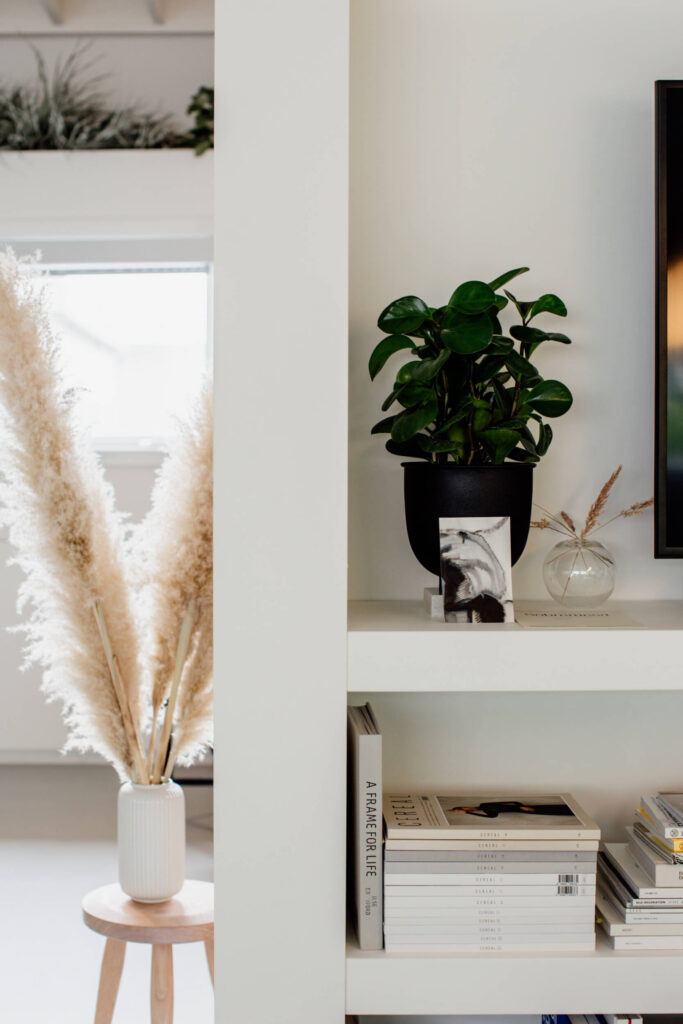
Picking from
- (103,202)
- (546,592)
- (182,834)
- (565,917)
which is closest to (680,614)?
(546,592)

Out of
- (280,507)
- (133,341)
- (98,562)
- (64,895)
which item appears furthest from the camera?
(133,341)

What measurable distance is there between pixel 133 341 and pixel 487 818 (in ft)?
9.05

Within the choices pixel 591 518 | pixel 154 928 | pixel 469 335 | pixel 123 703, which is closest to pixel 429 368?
pixel 469 335

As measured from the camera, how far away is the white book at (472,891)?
1.13 m

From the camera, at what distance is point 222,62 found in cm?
106

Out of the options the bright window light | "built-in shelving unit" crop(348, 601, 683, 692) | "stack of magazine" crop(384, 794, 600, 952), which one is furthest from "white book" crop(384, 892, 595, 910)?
the bright window light

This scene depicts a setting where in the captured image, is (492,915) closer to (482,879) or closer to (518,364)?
(482,879)

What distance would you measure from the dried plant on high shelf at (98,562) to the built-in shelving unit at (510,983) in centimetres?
59

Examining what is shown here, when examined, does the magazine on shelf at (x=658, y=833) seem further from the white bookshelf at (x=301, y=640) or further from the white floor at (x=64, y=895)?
the white floor at (x=64, y=895)

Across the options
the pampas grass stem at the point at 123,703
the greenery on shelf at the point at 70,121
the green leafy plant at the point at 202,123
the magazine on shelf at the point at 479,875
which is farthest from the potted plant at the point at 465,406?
the greenery on shelf at the point at 70,121

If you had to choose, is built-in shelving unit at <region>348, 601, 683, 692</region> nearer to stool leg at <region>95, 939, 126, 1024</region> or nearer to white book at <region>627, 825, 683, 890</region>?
white book at <region>627, 825, 683, 890</region>

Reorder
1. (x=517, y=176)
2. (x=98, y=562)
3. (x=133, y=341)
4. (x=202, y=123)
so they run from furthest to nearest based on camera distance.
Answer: (x=133, y=341) < (x=202, y=123) < (x=98, y=562) < (x=517, y=176)

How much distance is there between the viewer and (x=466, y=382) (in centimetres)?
121

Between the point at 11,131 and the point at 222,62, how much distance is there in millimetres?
2606
